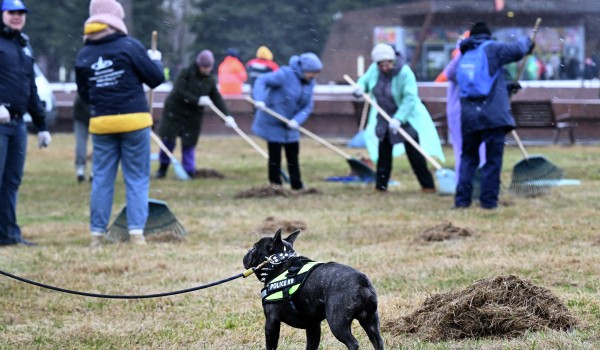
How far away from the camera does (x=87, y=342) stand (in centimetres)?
653

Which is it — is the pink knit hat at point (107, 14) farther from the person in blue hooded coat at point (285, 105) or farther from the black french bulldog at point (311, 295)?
the person in blue hooded coat at point (285, 105)

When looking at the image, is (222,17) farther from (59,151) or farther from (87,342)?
(87,342)

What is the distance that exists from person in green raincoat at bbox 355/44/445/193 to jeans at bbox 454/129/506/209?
5.97 feet

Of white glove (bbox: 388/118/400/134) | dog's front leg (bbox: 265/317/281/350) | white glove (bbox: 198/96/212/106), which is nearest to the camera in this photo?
dog's front leg (bbox: 265/317/281/350)

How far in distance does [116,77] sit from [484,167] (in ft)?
14.1

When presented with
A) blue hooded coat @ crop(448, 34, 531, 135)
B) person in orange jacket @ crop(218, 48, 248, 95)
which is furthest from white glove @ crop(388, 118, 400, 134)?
person in orange jacket @ crop(218, 48, 248, 95)

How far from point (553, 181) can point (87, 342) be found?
8823 mm

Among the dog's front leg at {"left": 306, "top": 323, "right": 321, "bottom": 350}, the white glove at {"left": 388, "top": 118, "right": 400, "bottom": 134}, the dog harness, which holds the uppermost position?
the dog harness

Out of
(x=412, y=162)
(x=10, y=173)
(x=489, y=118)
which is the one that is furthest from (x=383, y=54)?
(x=10, y=173)

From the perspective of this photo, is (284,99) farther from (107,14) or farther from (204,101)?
(107,14)

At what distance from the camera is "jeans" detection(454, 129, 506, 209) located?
1244cm

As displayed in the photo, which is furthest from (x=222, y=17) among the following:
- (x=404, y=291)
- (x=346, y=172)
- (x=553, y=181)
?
(x=404, y=291)

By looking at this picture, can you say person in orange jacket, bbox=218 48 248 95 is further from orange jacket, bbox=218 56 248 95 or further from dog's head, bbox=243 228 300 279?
dog's head, bbox=243 228 300 279

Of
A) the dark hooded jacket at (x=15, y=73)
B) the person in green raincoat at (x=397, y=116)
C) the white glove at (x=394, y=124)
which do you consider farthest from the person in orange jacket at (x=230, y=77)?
the dark hooded jacket at (x=15, y=73)
